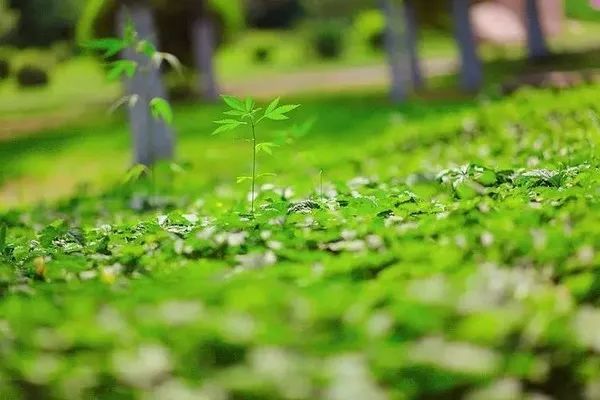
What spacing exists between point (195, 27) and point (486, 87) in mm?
7203

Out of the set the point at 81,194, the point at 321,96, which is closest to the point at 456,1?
the point at 321,96

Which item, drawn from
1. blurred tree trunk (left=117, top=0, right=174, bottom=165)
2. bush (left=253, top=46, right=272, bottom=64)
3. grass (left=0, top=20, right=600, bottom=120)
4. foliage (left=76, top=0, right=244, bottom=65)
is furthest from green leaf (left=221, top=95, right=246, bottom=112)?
bush (left=253, top=46, right=272, bottom=64)

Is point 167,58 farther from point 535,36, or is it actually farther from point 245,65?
point 245,65

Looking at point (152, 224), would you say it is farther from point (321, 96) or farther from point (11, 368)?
point (321, 96)

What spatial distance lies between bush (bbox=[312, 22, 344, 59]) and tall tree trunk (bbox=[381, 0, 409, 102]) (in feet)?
49.9

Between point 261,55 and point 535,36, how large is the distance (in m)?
12.6

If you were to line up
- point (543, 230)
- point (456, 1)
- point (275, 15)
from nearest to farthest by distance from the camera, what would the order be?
point (543, 230) < point (456, 1) < point (275, 15)

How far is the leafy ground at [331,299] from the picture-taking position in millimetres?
2752

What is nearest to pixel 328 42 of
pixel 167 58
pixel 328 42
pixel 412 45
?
pixel 328 42

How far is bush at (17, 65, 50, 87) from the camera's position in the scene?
2886 centimetres

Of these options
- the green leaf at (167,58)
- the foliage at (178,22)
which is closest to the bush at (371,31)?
the foliage at (178,22)

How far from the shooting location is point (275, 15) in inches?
1617

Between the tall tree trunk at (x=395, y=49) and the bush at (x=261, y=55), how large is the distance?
1506cm

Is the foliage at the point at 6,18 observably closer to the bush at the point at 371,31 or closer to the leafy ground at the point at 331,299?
the bush at the point at 371,31
